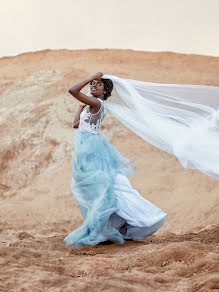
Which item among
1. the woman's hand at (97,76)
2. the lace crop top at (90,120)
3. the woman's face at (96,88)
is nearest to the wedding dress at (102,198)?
the lace crop top at (90,120)

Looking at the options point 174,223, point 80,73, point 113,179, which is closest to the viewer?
point 113,179

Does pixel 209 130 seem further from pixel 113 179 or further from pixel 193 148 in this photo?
pixel 113 179

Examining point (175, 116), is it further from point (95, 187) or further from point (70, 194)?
point (70, 194)

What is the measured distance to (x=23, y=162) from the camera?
12.2 metres

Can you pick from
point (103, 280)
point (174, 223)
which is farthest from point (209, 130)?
point (174, 223)

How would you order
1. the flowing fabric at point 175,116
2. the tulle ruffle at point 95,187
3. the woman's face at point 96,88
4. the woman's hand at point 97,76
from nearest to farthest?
the flowing fabric at point 175,116
the tulle ruffle at point 95,187
the woman's hand at point 97,76
the woman's face at point 96,88

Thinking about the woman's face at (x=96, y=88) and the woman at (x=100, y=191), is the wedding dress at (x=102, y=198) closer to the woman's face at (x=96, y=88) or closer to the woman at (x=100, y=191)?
the woman at (x=100, y=191)

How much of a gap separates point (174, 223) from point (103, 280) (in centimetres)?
579

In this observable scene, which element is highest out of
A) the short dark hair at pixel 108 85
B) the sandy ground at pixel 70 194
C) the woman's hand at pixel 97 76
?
the woman's hand at pixel 97 76

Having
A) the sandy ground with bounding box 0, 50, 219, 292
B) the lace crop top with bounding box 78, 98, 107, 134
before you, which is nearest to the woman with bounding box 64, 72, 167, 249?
the lace crop top with bounding box 78, 98, 107, 134

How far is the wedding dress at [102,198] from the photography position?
4.69 meters

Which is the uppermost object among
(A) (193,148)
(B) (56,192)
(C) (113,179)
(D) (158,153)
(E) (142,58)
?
(E) (142,58)

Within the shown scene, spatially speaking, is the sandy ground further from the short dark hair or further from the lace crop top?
the short dark hair

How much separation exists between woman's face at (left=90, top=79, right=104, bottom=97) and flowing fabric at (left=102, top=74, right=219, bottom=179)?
11 centimetres
